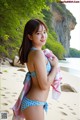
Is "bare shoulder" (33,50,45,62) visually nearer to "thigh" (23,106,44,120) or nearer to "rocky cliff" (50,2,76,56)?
"thigh" (23,106,44,120)

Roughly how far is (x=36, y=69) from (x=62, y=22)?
10767mm

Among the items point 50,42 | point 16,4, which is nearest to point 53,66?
point 16,4

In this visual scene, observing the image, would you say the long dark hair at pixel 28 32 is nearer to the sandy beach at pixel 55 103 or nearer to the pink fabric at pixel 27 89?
the pink fabric at pixel 27 89

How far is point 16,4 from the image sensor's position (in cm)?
327

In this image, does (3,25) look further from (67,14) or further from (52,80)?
(67,14)

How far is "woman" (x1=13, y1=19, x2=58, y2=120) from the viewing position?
36.4 inches

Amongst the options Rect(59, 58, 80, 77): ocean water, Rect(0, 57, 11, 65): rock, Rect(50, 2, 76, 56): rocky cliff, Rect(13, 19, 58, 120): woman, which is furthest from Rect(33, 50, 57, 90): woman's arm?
Rect(50, 2, 76, 56): rocky cliff

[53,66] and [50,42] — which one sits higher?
[53,66]

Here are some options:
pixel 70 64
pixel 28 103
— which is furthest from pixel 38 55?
pixel 70 64

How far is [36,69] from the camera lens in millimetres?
925

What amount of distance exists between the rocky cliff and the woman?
30.5ft

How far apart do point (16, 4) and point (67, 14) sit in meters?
8.92

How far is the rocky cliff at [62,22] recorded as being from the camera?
10.6 m

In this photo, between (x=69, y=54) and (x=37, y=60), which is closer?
(x=37, y=60)
